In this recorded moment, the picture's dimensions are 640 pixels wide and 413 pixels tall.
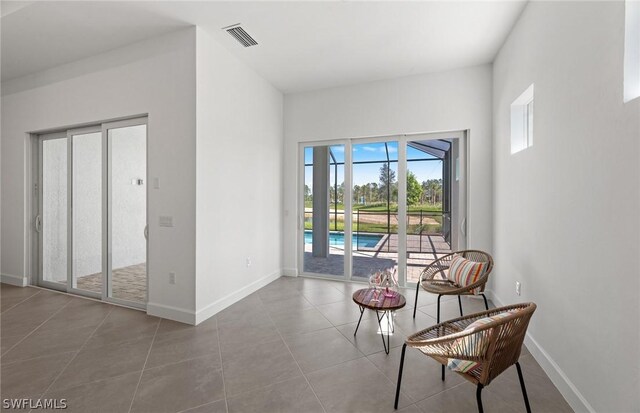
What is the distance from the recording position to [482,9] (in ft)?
8.54

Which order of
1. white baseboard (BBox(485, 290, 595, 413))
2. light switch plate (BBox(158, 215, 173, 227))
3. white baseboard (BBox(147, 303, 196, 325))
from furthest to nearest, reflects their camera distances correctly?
light switch plate (BBox(158, 215, 173, 227)) → white baseboard (BBox(147, 303, 196, 325)) → white baseboard (BBox(485, 290, 595, 413))

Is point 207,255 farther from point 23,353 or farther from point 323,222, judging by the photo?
point 323,222

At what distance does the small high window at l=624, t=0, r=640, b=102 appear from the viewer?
1.35m

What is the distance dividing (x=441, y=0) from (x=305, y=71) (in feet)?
6.27

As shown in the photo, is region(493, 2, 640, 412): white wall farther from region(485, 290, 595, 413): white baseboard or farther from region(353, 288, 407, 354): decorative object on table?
region(353, 288, 407, 354): decorative object on table

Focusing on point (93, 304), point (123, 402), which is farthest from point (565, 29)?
point (93, 304)

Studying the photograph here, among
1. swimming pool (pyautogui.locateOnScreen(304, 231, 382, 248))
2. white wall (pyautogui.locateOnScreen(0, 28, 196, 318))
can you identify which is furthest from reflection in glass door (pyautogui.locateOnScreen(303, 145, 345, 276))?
white wall (pyautogui.locateOnScreen(0, 28, 196, 318))

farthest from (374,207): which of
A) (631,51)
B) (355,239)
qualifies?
(631,51)

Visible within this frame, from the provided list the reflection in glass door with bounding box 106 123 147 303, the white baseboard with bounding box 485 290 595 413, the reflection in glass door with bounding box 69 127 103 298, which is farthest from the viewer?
the reflection in glass door with bounding box 69 127 103 298

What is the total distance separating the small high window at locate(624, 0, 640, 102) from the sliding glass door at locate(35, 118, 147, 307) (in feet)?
13.1

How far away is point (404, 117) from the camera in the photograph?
4.03m

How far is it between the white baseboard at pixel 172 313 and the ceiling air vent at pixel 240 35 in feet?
9.87

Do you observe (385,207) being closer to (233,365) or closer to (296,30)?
(296,30)

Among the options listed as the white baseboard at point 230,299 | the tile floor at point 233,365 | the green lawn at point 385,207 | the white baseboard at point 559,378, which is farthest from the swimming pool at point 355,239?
the white baseboard at point 559,378
